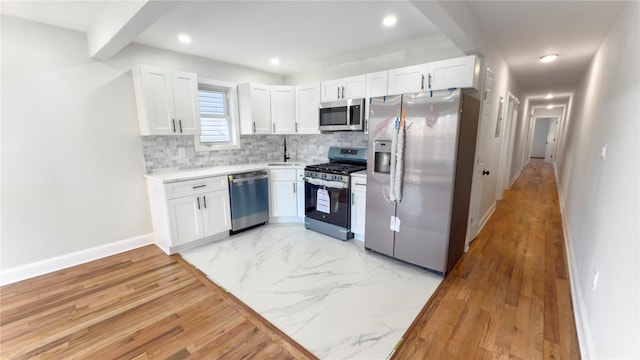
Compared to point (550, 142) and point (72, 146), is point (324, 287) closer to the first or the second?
point (72, 146)

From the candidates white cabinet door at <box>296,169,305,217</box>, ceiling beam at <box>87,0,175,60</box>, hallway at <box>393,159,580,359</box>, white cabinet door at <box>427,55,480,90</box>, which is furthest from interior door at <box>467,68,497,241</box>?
ceiling beam at <box>87,0,175,60</box>

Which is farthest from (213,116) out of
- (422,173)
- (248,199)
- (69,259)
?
(422,173)

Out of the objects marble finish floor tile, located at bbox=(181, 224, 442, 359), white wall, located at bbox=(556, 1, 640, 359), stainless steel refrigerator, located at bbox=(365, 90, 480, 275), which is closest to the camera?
white wall, located at bbox=(556, 1, 640, 359)

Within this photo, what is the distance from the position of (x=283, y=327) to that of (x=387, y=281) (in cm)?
112

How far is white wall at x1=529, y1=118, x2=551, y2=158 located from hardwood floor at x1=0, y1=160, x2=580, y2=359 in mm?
14295

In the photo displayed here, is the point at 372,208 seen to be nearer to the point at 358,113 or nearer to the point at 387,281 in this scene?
the point at 387,281

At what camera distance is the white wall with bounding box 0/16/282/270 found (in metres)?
2.50

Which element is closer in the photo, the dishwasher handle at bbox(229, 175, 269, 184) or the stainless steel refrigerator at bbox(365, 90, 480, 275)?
the stainless steel refrigerator at bbox(365, 90, 480, 275)

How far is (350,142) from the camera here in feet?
13.4

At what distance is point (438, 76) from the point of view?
2.82 metres

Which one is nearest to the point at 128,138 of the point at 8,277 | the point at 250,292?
the point at 8,277

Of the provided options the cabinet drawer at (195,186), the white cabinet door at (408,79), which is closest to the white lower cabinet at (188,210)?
the cabinet drawer at (195,186)

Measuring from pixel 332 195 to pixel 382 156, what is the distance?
3.27ft

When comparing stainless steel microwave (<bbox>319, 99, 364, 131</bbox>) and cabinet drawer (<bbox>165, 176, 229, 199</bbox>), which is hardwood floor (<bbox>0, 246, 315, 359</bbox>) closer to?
cabinet drawer (<bbox>165, 176, 229, 199</bbox>)
